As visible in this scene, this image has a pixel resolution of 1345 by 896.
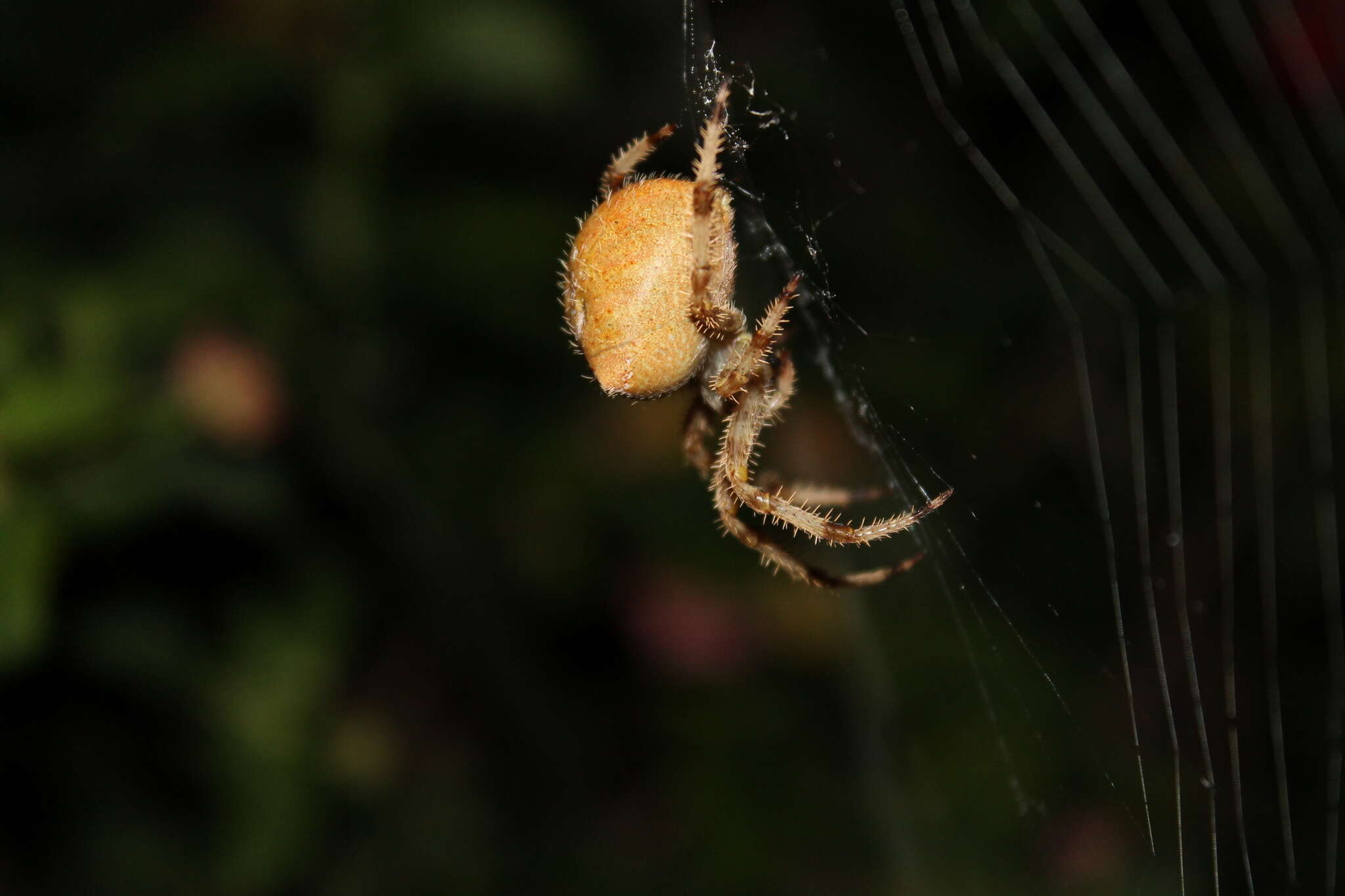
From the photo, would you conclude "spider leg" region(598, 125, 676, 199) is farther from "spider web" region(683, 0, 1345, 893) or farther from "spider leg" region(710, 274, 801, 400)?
"spider web" region(683, 0, 1345, 893)

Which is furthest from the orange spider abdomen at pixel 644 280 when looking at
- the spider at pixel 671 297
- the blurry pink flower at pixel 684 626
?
the blurry pink flower at pixel 684 626

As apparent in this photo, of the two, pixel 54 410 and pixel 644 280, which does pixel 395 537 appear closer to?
pixel 54 410

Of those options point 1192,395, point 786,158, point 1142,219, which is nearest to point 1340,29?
point 1142,219

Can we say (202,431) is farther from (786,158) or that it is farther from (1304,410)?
(1304,410)

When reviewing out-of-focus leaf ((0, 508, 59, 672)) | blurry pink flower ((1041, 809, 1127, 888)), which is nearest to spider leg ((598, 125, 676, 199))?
out-of-focus leaf ((0, 508, 59, 672))

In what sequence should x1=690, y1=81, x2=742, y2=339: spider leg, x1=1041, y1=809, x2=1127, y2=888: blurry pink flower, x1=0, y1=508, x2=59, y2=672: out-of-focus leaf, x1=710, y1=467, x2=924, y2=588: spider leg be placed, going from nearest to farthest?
x1=690, y1=81, x2=742, y2=339: spider leg < x1=0, y1=508, x2=59, y2=672: out-of-focus leaf < x1=710, y1=467, x2=924, y2=588: spider leg < x1=1041, y1=809, x2=1127, y2=888: blurry pink flower
